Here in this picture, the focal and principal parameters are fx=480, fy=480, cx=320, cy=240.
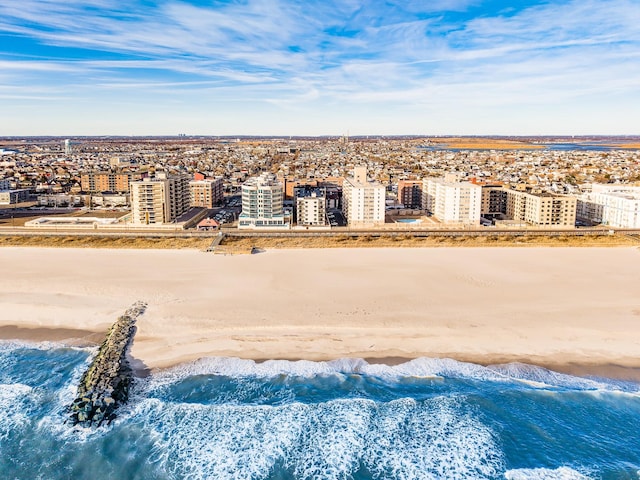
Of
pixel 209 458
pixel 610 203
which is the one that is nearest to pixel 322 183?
pixel 610 203

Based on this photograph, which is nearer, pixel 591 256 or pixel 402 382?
pixel 402 382

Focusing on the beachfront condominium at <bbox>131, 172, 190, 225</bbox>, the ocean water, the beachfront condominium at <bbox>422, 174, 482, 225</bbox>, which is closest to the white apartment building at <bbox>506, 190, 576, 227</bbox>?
the beachfront condominium at <bbox>422, 174, 482, 225</bbox>

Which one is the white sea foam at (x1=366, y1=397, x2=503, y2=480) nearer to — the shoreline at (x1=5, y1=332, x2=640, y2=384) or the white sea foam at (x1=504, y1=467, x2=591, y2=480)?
the white sea foam at (x1=504, y1=467, x2=591, y2=480)

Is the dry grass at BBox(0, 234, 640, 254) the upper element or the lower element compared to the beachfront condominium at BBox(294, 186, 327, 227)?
lower

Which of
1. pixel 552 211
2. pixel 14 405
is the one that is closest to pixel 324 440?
pixel 14 405

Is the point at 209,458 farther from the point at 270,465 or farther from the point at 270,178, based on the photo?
the point at 270,178

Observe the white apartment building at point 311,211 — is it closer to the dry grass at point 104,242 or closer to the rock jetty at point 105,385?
the dry grass at point 104,242

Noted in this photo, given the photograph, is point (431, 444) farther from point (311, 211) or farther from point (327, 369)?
point (311, 211)
